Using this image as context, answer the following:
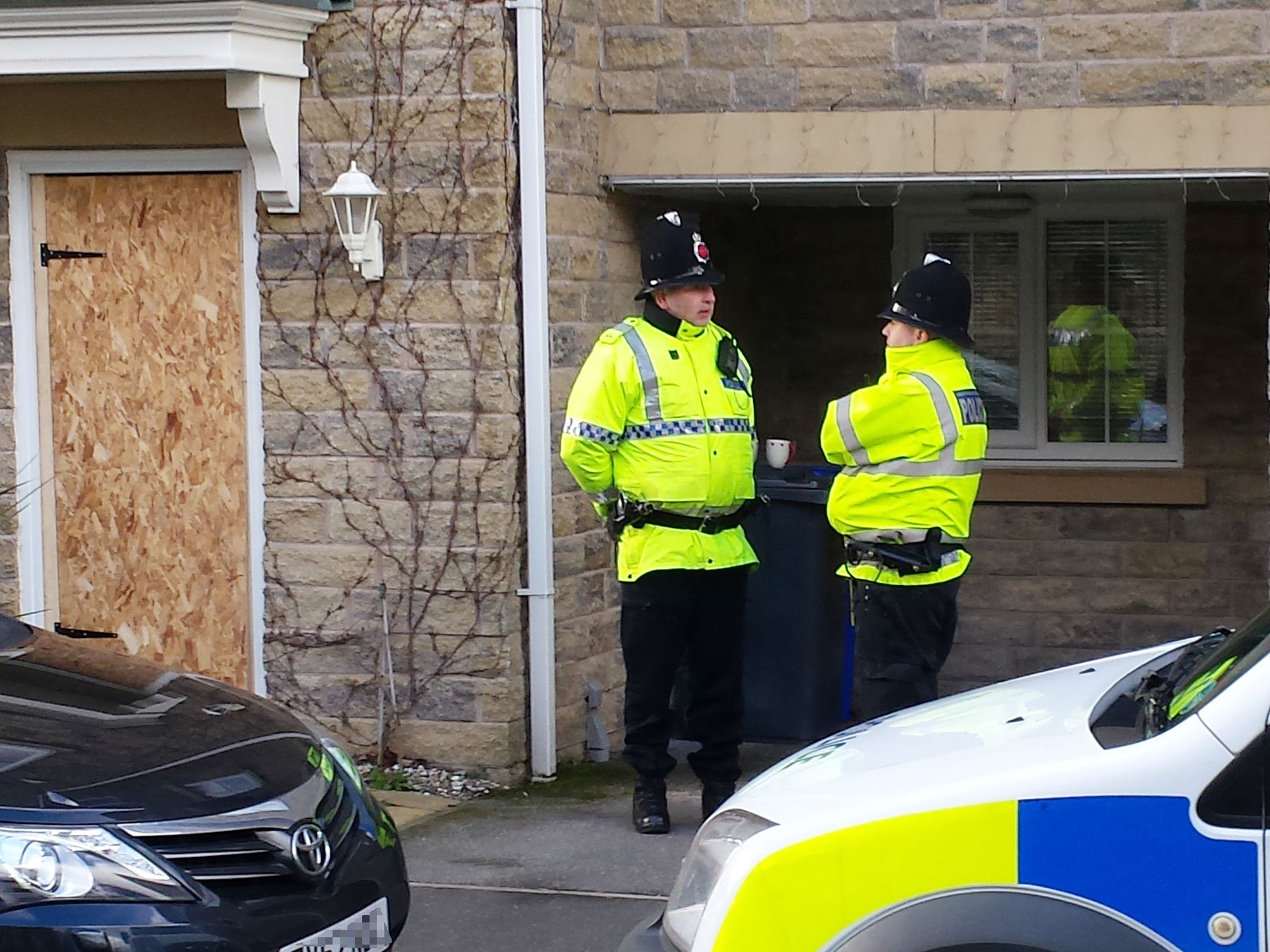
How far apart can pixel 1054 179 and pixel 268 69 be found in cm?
294

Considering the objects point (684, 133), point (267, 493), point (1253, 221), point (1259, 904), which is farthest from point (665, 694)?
point (1253, 221)

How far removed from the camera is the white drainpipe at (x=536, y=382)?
6.78 metres

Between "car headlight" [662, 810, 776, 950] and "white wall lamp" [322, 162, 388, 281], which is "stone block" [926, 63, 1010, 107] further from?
"car headlight" [662, 810, 776, 950]

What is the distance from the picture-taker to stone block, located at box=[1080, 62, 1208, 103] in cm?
687

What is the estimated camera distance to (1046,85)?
7.00 metres

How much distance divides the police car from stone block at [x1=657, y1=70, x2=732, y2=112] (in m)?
4.28

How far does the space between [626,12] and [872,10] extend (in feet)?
3.21

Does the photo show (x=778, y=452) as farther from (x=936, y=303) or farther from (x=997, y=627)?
(x=997, y=627)

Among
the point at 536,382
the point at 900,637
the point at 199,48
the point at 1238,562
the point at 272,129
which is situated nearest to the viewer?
the point at 900,637

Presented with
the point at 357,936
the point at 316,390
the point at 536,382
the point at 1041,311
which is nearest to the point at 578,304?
the point at 536,382

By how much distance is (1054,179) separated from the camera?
695 cm

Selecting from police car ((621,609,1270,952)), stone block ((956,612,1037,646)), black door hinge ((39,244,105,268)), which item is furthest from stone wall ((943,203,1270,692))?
police car ((621,609,1270,952))

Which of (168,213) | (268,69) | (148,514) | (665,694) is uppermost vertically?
(268,69)

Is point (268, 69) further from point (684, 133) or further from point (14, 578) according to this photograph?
point (14, 578)
